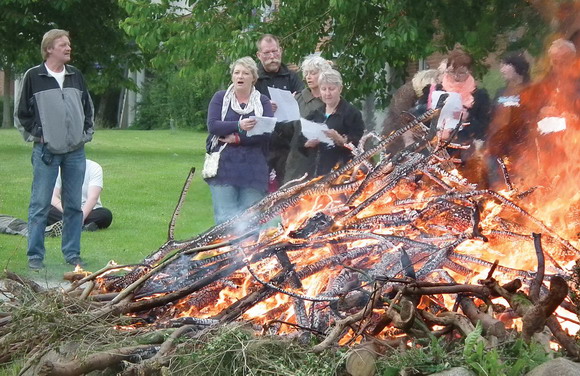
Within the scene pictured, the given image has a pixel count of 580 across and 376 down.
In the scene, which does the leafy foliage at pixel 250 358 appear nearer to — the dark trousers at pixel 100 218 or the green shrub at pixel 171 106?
the dark trousers at pixel 100 218

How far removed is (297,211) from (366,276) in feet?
3.66

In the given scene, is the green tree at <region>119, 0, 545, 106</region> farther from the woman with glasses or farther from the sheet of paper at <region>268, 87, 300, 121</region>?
the sheet of paper at <region>268, 87, 300, 121</region>

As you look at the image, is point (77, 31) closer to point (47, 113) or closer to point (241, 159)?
point (47, 113)

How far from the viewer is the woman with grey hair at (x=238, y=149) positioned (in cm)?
867

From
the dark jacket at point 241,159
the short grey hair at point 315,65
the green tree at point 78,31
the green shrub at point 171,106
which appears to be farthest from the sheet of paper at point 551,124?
the green shrub at point 171,106

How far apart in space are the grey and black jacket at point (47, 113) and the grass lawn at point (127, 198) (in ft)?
3.19

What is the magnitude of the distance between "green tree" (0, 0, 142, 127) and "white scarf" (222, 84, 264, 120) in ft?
42.5

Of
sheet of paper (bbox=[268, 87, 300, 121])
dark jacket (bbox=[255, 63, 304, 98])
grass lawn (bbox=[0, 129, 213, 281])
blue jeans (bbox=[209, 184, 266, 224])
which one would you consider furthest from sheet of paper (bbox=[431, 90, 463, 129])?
grass lawn (bbox=[0, 129, 213, 281])

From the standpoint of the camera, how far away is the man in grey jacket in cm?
931

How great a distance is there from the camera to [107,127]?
4072 centimetres

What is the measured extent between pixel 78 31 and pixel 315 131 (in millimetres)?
14845

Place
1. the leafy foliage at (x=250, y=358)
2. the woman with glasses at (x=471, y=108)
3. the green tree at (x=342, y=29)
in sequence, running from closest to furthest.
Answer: the leafy foliage at (x=250, y=358) → the woman with glasses at (x=471, y=108) → the green tree at (x=342, y=29)

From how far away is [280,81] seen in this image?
31.2ft

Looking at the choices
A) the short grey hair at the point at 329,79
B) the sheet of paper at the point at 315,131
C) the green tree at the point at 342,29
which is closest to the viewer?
the green tree at the point at 342,29
